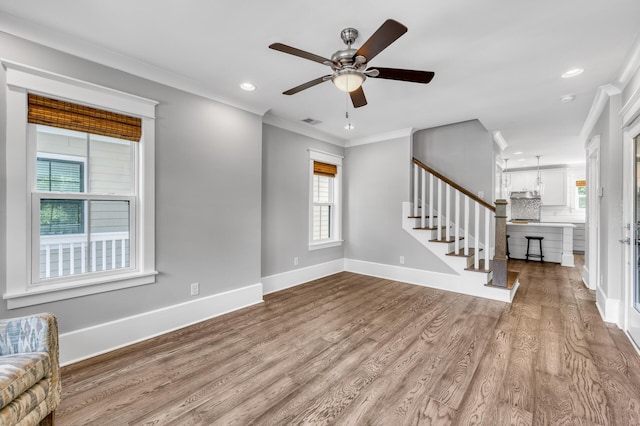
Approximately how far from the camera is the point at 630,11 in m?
1.81

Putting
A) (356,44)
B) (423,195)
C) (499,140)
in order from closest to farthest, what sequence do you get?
1. (356,44)
2. (423,195)
3. (499,140)

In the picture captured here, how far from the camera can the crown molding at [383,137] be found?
452 cm

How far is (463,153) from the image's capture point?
4629 millimetres

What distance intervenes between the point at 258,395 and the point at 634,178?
3.76 metres

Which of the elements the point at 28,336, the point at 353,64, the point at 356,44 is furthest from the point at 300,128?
the point at 28,336

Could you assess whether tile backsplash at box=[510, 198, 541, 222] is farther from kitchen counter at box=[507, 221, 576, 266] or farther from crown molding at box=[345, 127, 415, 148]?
crown molding at box=[345, 127, 415, 148]

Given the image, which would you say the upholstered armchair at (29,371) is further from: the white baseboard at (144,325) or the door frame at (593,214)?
the door frame at (593,214)

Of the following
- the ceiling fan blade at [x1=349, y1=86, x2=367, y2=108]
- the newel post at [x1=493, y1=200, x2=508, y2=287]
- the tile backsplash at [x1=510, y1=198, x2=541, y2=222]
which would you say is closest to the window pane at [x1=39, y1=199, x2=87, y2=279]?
the ceiling fan blade at [x1=349, y1=86, x2=367, y2=108]

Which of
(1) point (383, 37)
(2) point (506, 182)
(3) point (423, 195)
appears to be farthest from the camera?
(2) point (506, 182)

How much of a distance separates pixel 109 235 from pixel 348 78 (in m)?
2.46

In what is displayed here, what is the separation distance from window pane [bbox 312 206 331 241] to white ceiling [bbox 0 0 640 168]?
207 centimetres

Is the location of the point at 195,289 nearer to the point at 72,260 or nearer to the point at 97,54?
the point at 72,260

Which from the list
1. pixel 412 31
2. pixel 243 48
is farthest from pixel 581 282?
pixel 243 48

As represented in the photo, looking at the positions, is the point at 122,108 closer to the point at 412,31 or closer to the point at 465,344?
the point at 412,31
